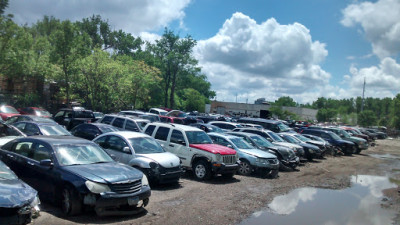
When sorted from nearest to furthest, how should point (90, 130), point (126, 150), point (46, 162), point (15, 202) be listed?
point (15, 202), point (46, 162), point (126, 150), point (90, 130)

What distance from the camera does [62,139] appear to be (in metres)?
8.03

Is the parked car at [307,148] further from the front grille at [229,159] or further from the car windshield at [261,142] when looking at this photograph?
the front grille at [229,159]

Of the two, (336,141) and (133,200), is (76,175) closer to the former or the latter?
(133,200)

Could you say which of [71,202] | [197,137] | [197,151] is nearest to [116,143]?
[197,151]

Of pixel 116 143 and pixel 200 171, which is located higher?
pixel 116 143

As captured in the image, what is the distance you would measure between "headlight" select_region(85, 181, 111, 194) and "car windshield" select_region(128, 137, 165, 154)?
330 cm

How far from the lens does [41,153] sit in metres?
7.50

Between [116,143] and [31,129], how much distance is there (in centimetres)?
397

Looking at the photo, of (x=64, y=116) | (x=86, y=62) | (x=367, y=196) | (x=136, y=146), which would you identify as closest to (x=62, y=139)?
(x=136, y=146)

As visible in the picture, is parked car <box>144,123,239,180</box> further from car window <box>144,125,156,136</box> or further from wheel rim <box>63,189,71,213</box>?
wheel rim <box>63,189,71,213</box>

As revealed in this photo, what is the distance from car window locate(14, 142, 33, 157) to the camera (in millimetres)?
7744

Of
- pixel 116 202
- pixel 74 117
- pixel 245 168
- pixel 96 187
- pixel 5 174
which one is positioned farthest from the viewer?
pixel 74 117

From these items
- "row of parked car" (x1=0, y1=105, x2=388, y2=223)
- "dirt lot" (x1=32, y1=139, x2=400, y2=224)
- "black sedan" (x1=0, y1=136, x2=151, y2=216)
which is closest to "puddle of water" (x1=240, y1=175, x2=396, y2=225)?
"dirt lot" (x1=32, y1=139, x2=400, y2=224)

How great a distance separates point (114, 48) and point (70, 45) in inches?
1430
